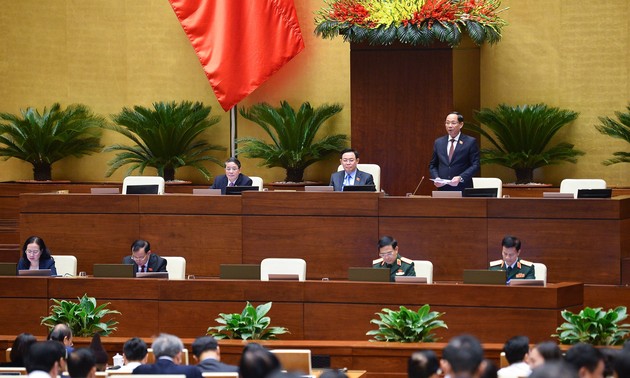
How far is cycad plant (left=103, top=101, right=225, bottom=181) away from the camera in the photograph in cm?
1498

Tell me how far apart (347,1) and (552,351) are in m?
7.66

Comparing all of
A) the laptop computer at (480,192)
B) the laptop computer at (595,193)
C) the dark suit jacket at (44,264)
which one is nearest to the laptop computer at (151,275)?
the dark suit jacket at (44,264)

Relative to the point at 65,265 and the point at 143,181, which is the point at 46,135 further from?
the point at 65,265

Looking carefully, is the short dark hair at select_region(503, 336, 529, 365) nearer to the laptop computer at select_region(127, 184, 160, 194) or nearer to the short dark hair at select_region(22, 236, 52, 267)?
the short dark hair at select_region(22, 236, 52, 267)

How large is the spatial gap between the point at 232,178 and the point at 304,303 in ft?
8.30

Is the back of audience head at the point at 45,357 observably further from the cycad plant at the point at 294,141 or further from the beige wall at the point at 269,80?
the beige wall at the point at 269,80

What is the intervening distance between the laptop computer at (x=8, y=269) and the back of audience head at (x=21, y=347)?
3.35 m

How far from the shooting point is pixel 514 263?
10.5 metres

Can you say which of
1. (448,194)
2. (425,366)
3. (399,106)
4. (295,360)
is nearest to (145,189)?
(448,194)

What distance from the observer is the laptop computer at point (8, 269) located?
11.2 m

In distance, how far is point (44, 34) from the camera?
16109mm

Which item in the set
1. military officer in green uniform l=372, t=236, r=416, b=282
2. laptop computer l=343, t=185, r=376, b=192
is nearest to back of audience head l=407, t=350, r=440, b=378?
military officer in green uniform l=372, t=236, r=416, b=282

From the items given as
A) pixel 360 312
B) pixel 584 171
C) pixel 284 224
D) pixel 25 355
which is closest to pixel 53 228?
pixel 284 224

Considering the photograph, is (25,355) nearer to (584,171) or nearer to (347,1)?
(347,1)
